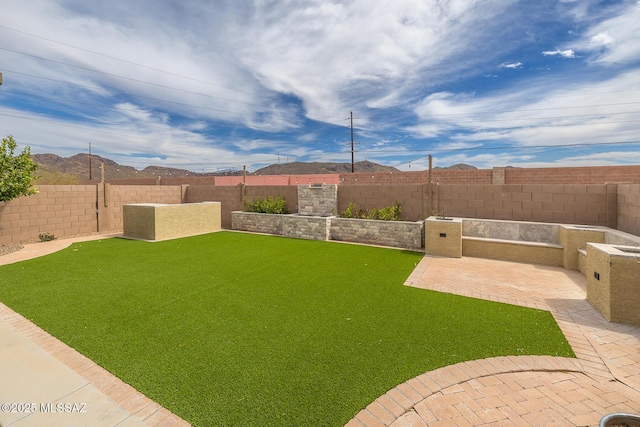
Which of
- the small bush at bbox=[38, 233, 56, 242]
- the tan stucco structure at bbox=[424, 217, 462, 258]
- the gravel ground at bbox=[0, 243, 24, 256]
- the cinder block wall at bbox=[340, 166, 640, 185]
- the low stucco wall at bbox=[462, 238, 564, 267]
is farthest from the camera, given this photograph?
the cinder block wall at bbox=[340, 166, 640, 185]

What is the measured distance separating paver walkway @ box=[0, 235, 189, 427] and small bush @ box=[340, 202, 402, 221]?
8.69 metres

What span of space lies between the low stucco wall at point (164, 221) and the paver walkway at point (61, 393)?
7400mm

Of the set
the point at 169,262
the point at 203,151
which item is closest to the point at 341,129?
the point at 203,151

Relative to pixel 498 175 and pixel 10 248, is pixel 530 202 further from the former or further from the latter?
pixel 10 248

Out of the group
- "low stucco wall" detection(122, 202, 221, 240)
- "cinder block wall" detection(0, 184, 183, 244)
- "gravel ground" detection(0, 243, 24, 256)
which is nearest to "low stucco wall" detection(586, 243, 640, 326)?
"low stucco wall" detection(122, 202, 221, 240)

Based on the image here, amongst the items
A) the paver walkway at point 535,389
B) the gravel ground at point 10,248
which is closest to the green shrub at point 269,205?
the gravel ground at point 10,248

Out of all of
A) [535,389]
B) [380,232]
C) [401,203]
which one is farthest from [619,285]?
[401,203]

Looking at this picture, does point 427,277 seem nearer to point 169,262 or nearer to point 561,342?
point 561,342

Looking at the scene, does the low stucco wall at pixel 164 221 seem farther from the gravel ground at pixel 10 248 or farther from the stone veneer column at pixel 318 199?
the stone veneer column at pixel 318 199

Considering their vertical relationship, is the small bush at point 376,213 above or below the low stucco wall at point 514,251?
above

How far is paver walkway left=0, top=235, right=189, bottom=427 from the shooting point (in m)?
2.23

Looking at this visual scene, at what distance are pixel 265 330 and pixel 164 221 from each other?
877 centimetres

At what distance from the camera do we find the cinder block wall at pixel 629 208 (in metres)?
6.09

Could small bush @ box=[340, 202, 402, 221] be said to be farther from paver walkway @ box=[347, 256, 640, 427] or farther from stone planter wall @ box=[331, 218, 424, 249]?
paver walkway @ box=[347, 256, 640, 427]
